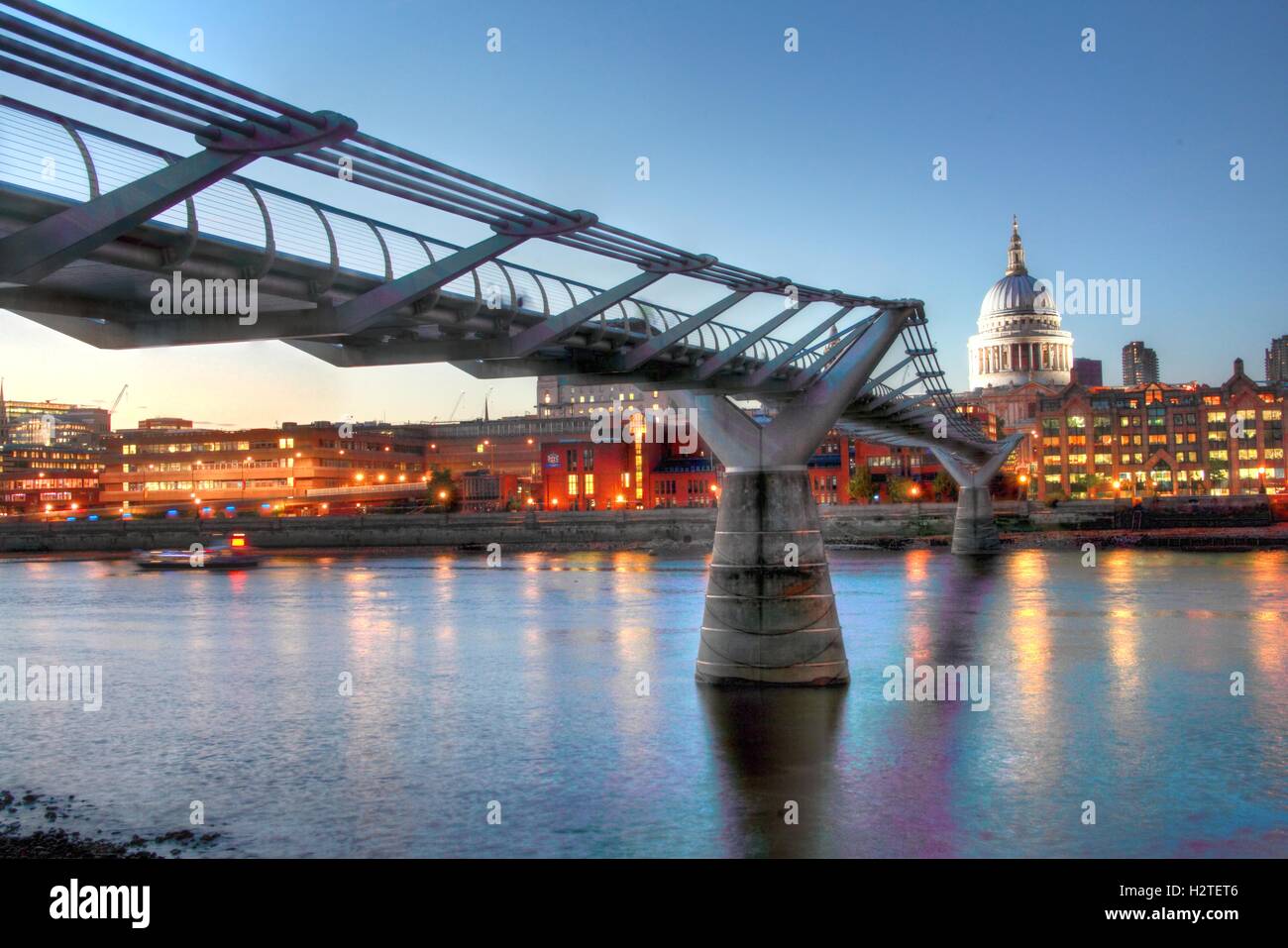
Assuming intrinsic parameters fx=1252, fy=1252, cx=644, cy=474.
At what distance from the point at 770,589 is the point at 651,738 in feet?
Result: 14.9

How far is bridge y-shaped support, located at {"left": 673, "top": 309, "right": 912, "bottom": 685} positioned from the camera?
2791 centimetres

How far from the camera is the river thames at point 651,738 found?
1905 cm

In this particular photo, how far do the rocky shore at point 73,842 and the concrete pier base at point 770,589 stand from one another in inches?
504

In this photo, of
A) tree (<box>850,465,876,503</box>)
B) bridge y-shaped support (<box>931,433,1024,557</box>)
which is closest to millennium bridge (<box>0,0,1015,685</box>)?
bridge y-shaped support (<box>931,433,1024,557</box>)

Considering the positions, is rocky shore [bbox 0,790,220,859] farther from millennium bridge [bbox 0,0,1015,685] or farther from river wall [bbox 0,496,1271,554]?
river wall [bbox 0,496,1271,554]

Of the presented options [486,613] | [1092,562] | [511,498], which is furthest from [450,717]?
[511,498]

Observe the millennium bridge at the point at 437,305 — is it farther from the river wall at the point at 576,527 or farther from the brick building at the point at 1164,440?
the brick building at the point at 1164,440

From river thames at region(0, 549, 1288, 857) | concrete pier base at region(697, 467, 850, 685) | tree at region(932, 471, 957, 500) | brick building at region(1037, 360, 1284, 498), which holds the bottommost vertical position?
river thames at region(0, 549, 1288, 857)

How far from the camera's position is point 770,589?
27781 millimetres

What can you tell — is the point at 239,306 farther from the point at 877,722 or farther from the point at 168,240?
the point at 877,722

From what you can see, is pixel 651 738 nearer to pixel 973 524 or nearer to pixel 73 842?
pixel 73 842

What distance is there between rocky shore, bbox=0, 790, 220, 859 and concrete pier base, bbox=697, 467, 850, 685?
12.8m
